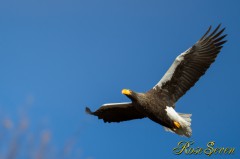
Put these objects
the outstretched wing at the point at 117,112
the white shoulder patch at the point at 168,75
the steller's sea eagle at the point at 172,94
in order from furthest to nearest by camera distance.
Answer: the outstretched wing at the point at 117,112, the white shoulder patch at the point at 168,75, the steller's sea eagle at the point at 172,94

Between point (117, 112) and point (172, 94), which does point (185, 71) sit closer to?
point (172, 94)

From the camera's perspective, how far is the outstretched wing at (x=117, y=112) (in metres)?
8.80

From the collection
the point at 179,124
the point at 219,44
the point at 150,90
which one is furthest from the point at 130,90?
the point at 219,44

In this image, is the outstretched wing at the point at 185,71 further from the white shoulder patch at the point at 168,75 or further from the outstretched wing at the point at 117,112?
the outstretched wing at the point at 117,112

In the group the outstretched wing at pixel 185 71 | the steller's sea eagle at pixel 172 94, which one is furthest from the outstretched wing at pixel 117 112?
the outstretched wing at pixel 185 71

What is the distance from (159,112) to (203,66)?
129 centimetres

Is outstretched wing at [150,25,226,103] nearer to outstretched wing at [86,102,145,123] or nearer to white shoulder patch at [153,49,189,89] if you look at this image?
white shoulder patch at [153,49,189,89]

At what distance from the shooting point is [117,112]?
8.97 metres

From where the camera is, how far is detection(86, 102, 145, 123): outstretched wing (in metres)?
8.80

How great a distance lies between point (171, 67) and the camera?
8508mm

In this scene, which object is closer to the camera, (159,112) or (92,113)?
(159,112)

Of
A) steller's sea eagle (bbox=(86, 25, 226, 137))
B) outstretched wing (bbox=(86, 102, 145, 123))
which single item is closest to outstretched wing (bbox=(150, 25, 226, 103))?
steller's sea eagle (bbox=(86, 25, 226, 137))

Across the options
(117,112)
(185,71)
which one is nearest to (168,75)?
(185,71)

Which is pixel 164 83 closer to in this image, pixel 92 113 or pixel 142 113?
pixel 142 113
